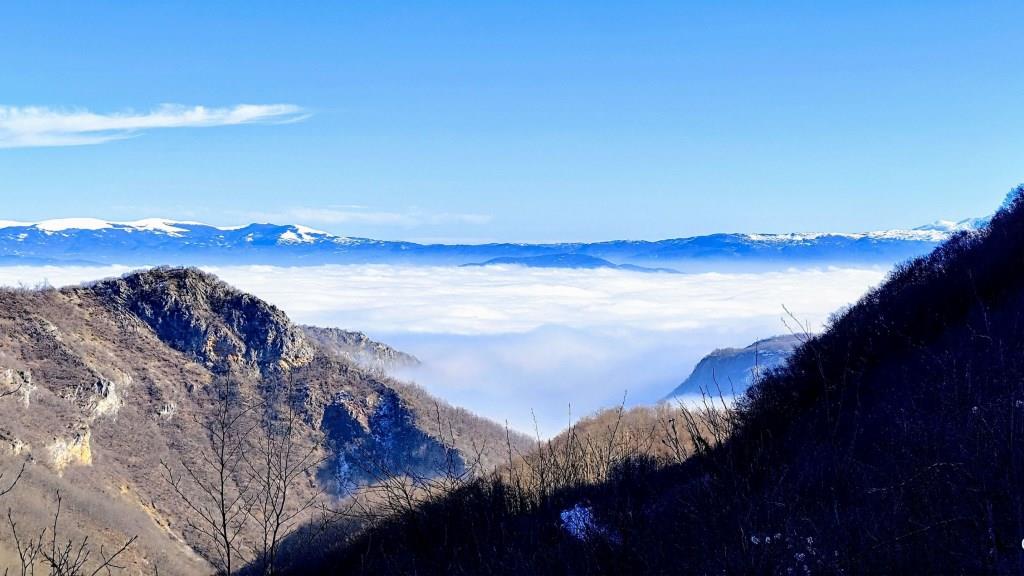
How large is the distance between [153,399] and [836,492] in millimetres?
117346

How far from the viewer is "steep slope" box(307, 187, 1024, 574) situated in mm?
6312

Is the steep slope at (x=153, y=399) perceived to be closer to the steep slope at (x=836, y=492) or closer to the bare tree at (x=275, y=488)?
the bare tree at (x=275, y=488)

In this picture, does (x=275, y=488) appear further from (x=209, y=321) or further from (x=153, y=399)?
(x=209, y=321)

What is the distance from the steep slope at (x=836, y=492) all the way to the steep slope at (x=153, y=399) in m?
62.8

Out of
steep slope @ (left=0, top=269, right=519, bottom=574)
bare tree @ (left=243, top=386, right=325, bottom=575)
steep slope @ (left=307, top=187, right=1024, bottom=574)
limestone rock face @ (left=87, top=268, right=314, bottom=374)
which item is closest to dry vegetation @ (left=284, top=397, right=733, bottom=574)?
steep slope @ (left=307, top=187, right=1024, bottom=574)

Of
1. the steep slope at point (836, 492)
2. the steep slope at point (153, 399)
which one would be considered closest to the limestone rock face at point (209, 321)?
the steep slope at point (153, 399)

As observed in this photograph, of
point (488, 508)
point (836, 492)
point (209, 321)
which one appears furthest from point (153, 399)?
point (836, 492)

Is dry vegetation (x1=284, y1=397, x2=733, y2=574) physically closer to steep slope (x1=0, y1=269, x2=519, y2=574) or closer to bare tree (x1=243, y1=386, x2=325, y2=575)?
bare tree (x1=243, y1=386, x2=325, y2=575)

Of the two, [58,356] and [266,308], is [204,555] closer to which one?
[58,356]

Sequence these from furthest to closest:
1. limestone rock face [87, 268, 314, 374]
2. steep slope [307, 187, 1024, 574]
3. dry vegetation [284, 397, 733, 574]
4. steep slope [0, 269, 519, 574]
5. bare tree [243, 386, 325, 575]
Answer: limestone rock face [87, 268, 314, 374], steep slope [0, 269, 519, 574], dry vegetation [284, 397, 733, 574], bare tree [243, 386, 325, 575], steep slope [307, 187, 1024, 574]

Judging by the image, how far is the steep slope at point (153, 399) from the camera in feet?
278

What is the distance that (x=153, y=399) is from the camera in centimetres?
11306

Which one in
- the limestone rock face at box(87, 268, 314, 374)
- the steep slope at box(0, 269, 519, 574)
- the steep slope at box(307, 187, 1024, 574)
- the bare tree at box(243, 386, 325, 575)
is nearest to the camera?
the steep slope at box(307, 187, 1024, 574)

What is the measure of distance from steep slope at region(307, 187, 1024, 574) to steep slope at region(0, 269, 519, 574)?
62765 mm
